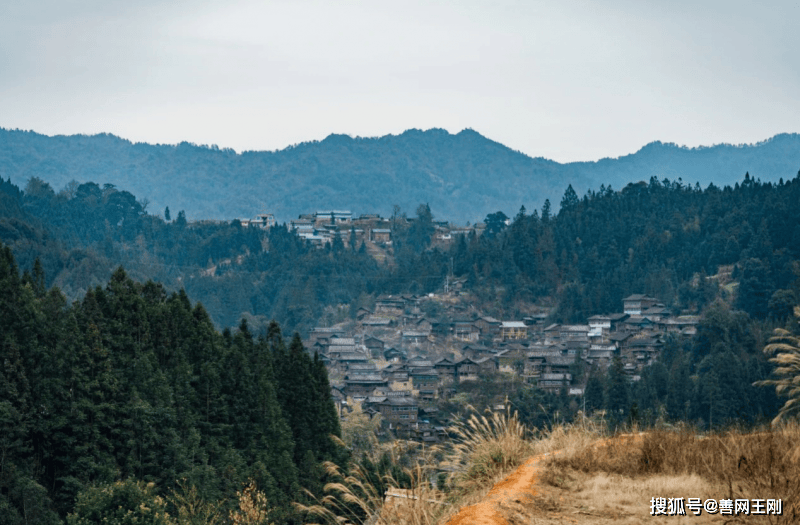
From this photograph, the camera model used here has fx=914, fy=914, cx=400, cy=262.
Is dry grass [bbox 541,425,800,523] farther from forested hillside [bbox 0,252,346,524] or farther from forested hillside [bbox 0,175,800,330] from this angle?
forested hillside [bbox 0,175,800,330]

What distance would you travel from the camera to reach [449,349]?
7200 centimetres

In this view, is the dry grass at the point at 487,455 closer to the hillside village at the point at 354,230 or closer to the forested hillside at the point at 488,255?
the forested hillside at the point at 488,255

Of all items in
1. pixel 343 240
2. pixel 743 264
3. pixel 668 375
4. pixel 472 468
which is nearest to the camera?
pixel 472 468

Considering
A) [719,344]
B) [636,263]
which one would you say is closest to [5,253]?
[719,344]

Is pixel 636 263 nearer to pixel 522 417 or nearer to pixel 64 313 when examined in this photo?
pixel 522 417

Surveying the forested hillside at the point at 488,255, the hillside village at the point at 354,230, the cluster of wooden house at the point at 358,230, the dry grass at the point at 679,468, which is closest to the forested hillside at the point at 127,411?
the dry grass at the point at 679,468

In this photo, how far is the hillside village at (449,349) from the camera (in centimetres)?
5425

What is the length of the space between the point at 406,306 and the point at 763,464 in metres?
78.3

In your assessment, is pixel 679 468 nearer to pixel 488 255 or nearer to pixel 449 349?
pixel 449 349

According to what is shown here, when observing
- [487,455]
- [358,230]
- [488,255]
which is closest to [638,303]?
[488,255]

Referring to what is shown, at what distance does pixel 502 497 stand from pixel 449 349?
66859mm

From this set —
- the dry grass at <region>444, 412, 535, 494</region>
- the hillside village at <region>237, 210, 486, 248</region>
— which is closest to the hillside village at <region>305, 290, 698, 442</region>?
the hillside village at <region>237, 210, 486, 248</region>

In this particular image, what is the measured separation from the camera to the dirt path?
16.5ft

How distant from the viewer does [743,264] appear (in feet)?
223
